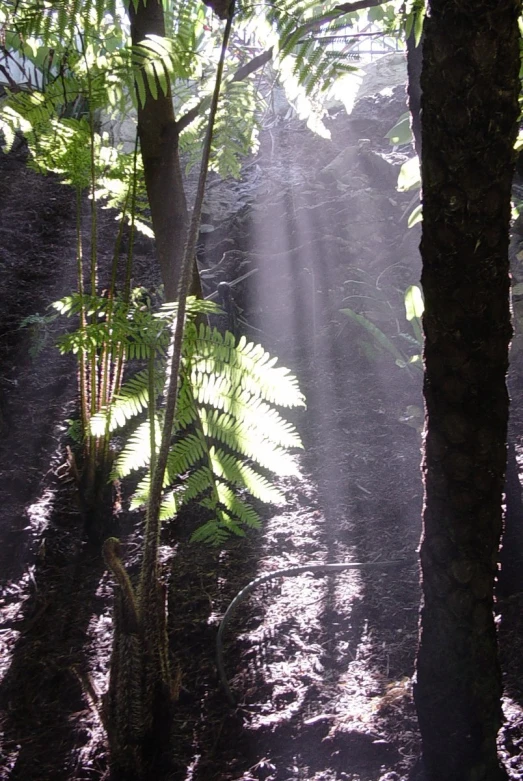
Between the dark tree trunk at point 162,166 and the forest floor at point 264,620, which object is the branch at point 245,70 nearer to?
the dark tree trunk at point 162,166

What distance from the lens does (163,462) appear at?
125cm

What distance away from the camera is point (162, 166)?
2.33 metres

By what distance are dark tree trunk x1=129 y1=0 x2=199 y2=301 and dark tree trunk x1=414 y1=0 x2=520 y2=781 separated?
4.88 feet

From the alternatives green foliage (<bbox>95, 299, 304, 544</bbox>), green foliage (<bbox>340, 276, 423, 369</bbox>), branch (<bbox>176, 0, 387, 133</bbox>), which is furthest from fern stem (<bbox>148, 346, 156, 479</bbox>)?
green foliage (<bbox>340, 276, 423, 369</bbox>)

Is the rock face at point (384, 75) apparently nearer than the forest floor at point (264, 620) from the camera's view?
No

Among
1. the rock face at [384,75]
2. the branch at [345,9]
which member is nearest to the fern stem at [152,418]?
the branch at [345,9]

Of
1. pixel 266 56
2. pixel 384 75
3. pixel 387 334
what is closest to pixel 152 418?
pixel 266 56

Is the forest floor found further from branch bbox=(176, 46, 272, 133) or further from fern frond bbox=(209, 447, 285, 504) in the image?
branch bbox=(176, 46, 272, 133)

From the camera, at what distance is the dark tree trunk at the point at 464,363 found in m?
0.86

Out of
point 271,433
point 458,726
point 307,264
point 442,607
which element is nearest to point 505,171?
point 442,607

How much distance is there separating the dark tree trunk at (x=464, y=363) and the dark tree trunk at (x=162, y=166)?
1.49 m

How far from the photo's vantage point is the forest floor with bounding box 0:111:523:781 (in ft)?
4.37

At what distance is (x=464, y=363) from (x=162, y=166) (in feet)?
5.73

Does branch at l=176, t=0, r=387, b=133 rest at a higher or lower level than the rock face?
lower
